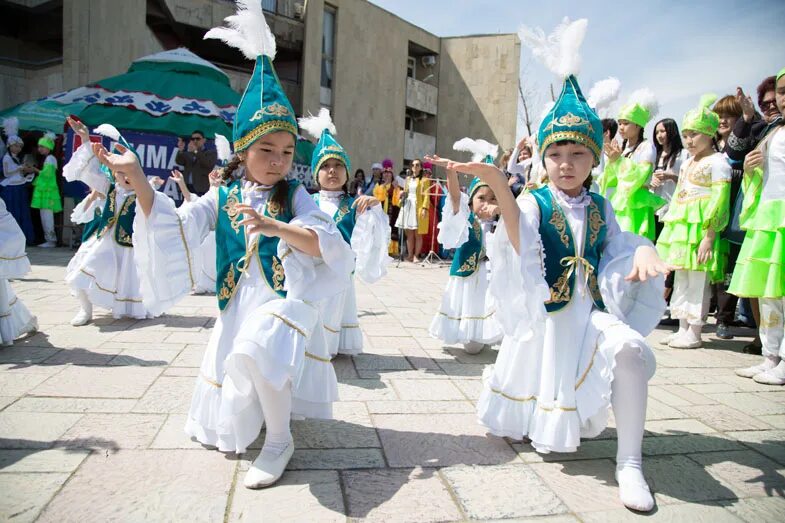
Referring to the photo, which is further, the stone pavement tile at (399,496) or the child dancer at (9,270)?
the child dancer at (9,270)

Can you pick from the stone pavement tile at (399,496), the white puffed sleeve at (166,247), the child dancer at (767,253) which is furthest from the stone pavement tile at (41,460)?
the child dancer at (767,253)

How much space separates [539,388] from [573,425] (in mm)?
253

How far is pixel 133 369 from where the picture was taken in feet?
12.6

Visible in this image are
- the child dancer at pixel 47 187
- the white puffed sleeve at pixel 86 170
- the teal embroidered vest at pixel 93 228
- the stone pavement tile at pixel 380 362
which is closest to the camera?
the stone pavement tile at pixel 380 362

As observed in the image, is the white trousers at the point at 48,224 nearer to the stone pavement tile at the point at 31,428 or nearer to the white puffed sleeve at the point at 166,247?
the stone pavement tile at the point at 31,428

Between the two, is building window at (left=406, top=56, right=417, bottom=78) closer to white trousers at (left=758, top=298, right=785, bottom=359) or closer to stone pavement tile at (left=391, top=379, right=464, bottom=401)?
white trousers at (left=758, top=298, right=785, bottom=359)

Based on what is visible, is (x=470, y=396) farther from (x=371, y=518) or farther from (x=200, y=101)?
(x=200, y=101)

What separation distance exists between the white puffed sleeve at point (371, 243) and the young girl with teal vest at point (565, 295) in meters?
2.30

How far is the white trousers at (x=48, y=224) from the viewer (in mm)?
11852

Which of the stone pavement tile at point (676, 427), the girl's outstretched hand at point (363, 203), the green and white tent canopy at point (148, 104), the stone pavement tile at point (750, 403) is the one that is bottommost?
the stone pavement tile at point (676, 427)

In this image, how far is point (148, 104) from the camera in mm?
11672

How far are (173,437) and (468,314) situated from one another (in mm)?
2716

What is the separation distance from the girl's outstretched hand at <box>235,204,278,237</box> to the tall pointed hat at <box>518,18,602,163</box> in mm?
1457

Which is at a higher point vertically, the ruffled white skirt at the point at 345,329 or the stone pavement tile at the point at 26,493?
the ruffled white skirt at the point at 345,329
